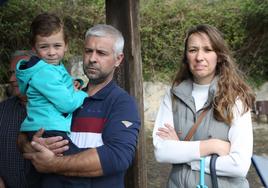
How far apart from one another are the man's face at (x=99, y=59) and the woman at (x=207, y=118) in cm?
51

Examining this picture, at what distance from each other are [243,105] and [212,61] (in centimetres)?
30

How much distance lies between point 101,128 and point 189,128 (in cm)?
57

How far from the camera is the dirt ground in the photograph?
532 cm

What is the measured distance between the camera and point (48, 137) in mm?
1986

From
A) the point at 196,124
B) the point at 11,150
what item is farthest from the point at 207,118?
the point at 11,150

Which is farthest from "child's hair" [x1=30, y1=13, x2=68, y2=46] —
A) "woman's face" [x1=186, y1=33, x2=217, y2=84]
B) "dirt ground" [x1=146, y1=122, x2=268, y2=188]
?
"dirt ground" [x1=146, y1=122, x2=268, y2=188]

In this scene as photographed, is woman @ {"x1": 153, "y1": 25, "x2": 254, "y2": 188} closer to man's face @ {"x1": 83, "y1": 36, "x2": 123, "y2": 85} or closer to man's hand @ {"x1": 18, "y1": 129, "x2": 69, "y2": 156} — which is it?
man's face @ {"x1": 83, "y1": 36, "x2": 123, "y2": 85}

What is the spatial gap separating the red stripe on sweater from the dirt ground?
3.33 metres

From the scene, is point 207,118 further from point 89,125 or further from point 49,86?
point 49,86

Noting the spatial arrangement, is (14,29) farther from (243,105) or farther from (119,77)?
(243,105)

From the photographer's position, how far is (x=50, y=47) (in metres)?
2.16

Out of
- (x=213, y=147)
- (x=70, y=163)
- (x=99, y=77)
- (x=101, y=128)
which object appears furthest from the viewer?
(x=213, y=147)

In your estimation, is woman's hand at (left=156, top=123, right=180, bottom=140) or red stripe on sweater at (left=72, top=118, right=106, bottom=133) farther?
woman's hand at (left=156, top=123, right=180, bottom=140)

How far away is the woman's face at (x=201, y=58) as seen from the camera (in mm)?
2350
